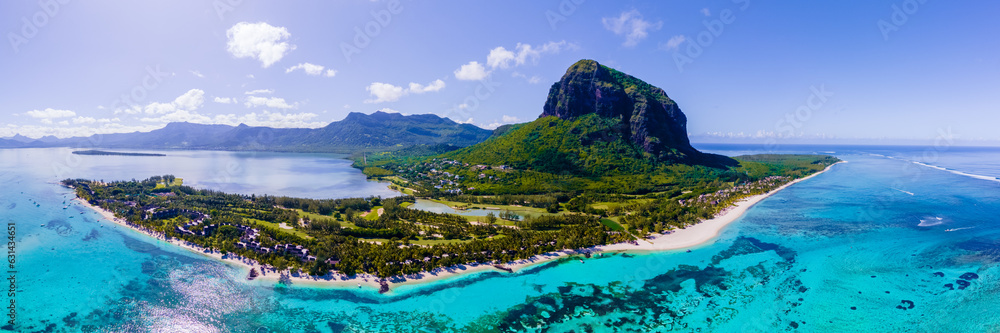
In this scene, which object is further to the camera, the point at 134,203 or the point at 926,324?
the point at 134,203

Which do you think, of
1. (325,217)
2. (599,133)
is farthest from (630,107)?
(325,217)

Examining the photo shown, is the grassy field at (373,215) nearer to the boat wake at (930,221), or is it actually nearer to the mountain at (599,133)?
the mountain at (599,133)

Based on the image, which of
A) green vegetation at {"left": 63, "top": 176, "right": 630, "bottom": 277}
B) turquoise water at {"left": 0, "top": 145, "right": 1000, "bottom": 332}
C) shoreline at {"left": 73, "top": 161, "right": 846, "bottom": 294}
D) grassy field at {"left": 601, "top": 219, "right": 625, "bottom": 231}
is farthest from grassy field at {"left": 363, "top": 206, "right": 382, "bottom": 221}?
grassy field at {"left": 601, "top": 219, "right": 625, "bottom": 231}

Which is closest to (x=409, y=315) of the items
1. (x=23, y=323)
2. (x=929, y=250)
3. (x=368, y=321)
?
(x=368, y=321)

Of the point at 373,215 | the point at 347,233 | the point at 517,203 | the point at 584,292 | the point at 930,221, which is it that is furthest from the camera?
the point at 517,203

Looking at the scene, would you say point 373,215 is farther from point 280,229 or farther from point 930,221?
point 930,221

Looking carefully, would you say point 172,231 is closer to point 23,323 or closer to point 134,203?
point 23,323
